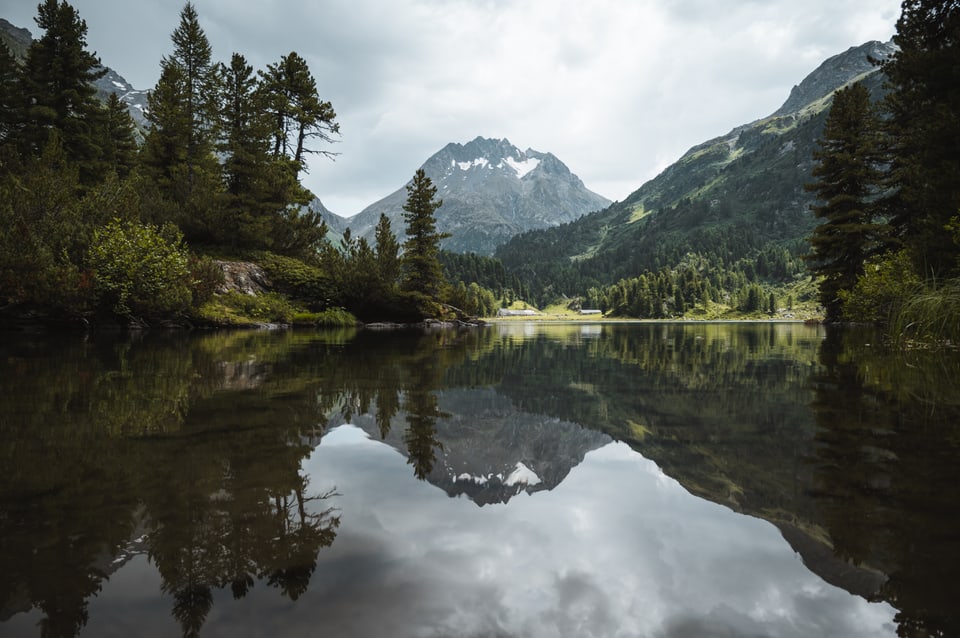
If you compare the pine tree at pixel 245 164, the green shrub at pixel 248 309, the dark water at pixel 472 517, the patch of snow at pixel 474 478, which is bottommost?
the patch of snow at pixel 474 478

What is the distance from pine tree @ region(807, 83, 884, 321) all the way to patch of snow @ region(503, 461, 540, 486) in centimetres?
3862

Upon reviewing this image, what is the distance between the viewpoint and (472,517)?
386 centimetres

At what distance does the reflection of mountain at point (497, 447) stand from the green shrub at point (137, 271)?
22808mm

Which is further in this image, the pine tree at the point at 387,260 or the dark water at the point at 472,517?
the pine tree at the point at 387,260

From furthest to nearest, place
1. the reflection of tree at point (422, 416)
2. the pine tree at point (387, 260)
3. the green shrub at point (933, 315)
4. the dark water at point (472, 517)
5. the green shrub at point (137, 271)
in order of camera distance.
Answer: the pine tree at point (387, 260) → the green shrub at point (137, 271) → the green shrub at point (933, 315) → the reflection of tree at point (422, 416) → the dark water at point (472, 517)

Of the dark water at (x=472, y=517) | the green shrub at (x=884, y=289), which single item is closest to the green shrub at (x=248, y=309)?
the dark water at (x=472, y=517)

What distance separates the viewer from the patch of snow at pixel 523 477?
4797 mm

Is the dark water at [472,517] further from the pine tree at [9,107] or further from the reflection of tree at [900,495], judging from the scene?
the pine tree at [9,107]

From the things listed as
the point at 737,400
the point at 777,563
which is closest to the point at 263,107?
the point at 737,400

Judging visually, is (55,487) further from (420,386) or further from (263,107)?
(263,107)

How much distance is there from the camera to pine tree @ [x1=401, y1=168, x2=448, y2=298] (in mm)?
52500

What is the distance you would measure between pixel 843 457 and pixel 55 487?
7231 mm

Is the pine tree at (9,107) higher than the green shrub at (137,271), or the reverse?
the pine tree at (9,107)

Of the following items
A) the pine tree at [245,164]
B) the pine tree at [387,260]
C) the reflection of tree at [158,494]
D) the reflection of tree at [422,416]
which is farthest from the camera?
the pine tree at [387,260]
